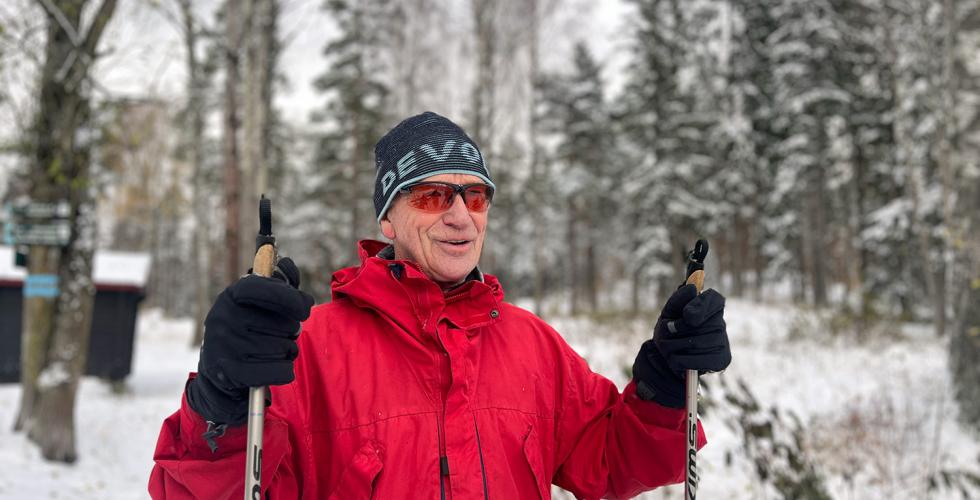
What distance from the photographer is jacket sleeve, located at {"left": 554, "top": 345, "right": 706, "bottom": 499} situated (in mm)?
1973

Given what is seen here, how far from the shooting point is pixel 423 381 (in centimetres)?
177

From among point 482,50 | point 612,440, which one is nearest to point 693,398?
point 612,440

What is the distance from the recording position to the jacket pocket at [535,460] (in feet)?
6.00

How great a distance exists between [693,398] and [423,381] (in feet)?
2.59

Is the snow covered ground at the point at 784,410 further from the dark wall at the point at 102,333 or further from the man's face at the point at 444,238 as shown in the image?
the man's face at the point at 444,238

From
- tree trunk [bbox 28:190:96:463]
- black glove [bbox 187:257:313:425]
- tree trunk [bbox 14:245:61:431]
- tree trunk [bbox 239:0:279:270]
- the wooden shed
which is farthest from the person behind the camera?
the wooden shed

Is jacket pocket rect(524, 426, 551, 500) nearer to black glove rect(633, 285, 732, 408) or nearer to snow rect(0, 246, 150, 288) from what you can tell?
black glove rect(633, 285, 732, 408)

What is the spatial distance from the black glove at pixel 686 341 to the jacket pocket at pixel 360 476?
2.75 ft

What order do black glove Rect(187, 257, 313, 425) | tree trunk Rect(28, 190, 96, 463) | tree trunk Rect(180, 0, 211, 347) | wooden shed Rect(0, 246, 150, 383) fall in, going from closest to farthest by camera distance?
black glove Rect(187, 257, 313, 425)
tree trunk Rect(28, 190, 96, 463)
wooden shed Rect(0, 246, 150, 383)
tree trunk Rect(180, 0, 211, 347)

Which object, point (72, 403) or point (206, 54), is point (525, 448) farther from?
point (206, 54)

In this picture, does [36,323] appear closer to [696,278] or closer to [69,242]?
[69,242]

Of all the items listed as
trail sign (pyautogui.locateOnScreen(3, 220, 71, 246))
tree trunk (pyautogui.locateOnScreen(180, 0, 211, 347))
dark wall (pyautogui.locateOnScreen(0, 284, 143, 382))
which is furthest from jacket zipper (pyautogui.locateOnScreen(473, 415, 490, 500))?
tree trunk (pyautogui.locateOnScreen(180, 0, 211, 347))

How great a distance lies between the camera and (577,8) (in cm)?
1747

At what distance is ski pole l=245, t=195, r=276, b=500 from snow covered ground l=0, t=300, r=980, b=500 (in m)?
3.17
